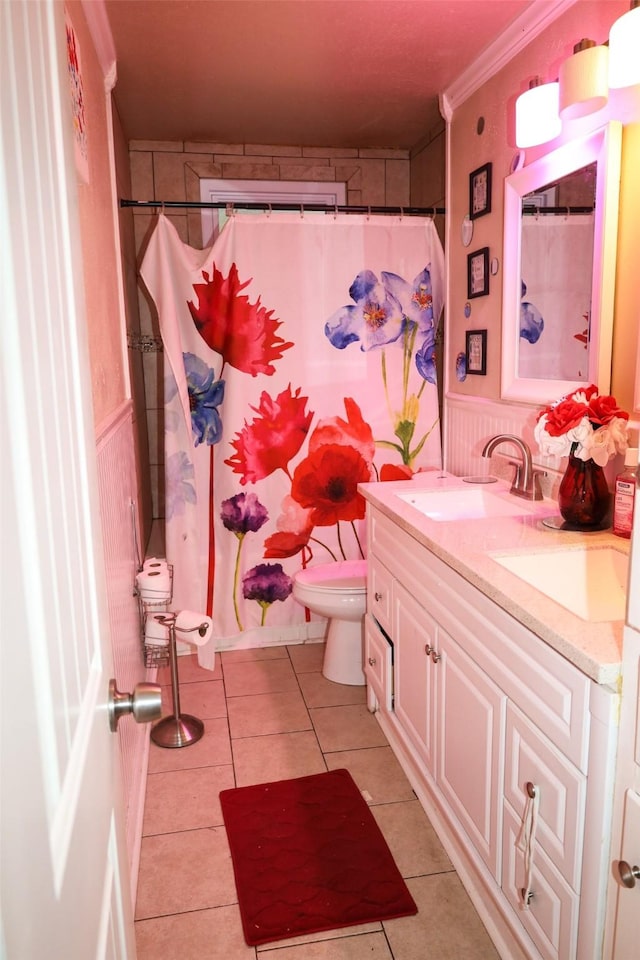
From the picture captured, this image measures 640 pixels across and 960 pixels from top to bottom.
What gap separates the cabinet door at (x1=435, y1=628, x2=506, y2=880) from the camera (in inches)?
57.2

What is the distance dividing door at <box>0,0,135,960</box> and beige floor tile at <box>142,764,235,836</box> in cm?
122

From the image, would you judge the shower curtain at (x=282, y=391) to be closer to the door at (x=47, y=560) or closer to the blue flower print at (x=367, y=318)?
the blue flower print at (x=367, y=318)

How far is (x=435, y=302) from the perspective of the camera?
9.90ft

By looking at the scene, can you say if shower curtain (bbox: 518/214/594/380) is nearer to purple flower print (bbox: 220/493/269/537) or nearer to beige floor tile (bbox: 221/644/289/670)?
purple flower print (bbox: 220/493/269/537)

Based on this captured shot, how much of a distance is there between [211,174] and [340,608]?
2286 millimetres

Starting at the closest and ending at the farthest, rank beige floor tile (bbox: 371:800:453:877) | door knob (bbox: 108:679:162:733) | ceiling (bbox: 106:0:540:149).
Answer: door knob (bbox: 108:679:162:733) → beige floor tile (bbox: 371:800:453:877) → ceiling (bbox: 106:0:540:149)

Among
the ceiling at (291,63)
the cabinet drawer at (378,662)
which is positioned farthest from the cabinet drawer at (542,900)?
the ceiling at (291,63)

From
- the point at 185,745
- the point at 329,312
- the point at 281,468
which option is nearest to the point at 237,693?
the point at 185,745

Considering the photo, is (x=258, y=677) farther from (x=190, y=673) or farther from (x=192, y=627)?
(x=192, y=627)

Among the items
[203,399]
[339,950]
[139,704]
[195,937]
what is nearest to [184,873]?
[195,937]

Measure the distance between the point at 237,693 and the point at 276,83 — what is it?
7.84 feet

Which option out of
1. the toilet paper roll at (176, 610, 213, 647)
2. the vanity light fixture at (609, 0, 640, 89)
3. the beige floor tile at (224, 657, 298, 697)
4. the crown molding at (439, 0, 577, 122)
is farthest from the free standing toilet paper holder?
the crown molding at (439, 0, 577, 122)

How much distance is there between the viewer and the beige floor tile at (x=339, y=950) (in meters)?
1.56

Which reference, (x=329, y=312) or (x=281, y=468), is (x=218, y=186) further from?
(x=281, y=468)
